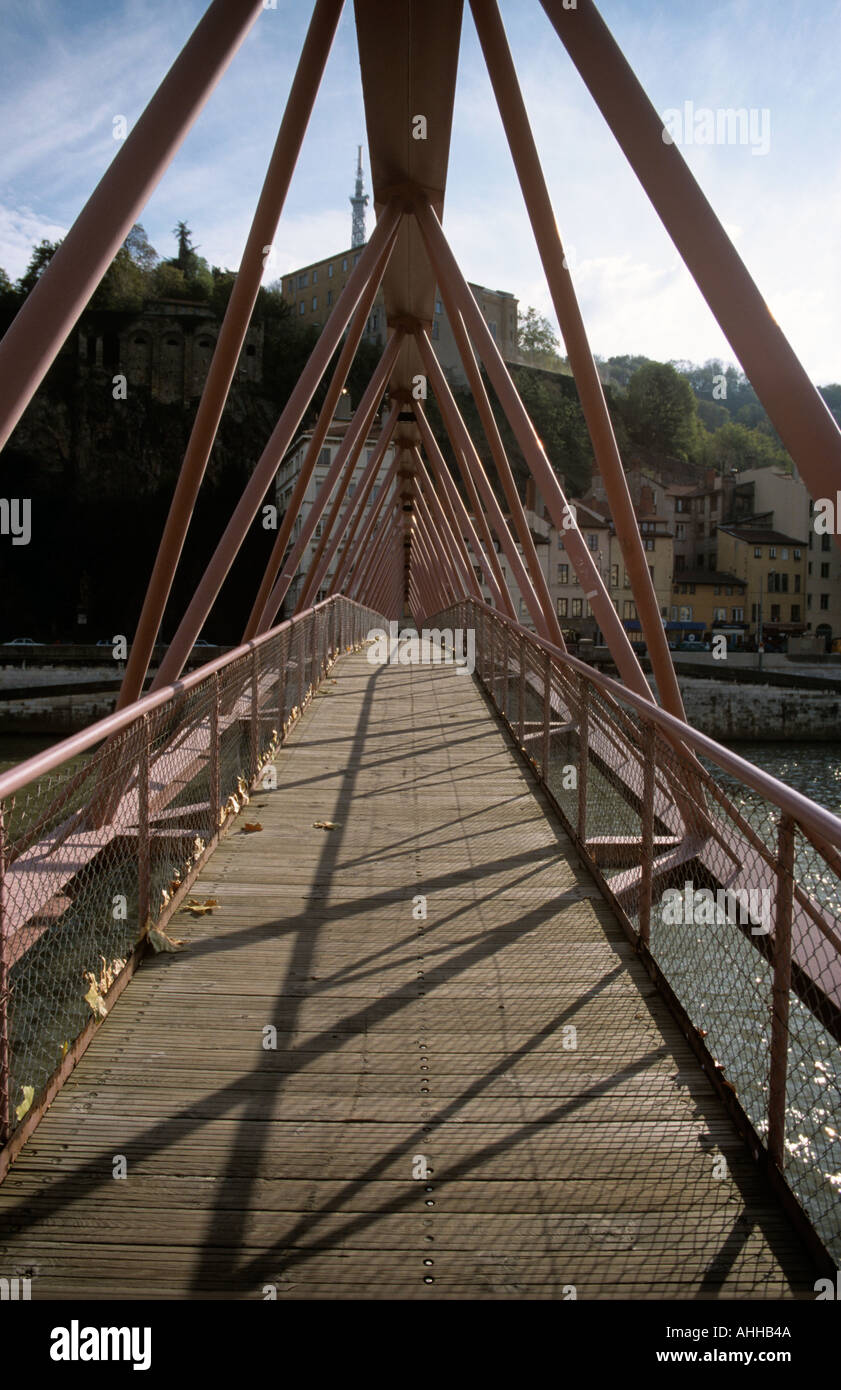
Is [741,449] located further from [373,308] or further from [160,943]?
[160,943]

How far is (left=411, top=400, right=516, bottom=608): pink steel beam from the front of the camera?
19328 millimetres

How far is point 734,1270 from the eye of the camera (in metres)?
2.45

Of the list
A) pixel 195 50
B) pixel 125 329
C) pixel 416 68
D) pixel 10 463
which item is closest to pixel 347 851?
pixel 195 50

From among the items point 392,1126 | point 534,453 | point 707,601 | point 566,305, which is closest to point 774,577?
point 707,601

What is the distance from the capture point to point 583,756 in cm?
580

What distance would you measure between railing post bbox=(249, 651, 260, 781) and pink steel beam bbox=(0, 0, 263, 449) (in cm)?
335

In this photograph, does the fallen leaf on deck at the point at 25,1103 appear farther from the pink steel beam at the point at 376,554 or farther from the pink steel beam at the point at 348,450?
the pink steel beam at the point at 376,554

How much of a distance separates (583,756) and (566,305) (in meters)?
5.25

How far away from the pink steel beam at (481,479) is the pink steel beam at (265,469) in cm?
173

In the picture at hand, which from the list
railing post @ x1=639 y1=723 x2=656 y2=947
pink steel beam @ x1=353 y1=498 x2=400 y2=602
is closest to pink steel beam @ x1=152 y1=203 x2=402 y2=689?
railing post @ x1=639 y1=723 x2=656 y2=947

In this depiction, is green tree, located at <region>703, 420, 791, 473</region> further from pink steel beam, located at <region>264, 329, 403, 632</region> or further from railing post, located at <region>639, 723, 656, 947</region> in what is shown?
railing post, located at <region>639, 723, 656, 947</region>

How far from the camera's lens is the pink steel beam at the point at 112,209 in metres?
4.01

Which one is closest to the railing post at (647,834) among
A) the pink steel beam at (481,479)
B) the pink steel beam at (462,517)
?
the pink steel beam at (481,479)
